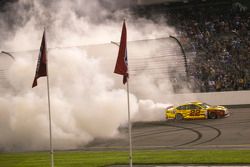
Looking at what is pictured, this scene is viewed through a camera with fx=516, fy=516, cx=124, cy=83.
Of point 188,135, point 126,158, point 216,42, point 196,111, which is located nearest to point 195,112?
point 196,111

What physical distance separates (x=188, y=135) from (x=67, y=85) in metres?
7.11

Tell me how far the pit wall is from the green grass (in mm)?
12906

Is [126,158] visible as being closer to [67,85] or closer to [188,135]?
→ [188,135]

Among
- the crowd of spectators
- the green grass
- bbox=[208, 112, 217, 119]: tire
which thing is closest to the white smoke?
bbox=[208, 112, 217, 119]: tire

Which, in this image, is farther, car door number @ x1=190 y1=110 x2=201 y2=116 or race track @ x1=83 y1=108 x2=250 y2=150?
car door number @ x1=190 y1=110 x2=201 y2=116

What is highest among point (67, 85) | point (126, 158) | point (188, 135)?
point (67, 85)

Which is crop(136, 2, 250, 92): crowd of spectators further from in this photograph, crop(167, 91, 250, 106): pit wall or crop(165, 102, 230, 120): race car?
crop(165, 102, 230, 120): race car

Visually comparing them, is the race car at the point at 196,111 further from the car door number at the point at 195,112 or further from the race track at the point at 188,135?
the race track at the point at 188,135

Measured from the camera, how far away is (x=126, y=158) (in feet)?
61.2

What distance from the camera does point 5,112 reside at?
26.2 m

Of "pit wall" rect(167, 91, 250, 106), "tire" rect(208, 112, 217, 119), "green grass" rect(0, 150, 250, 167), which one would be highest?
"pit wall" rect(167, 91, 250, 106)

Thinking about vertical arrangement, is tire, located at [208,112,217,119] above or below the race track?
above

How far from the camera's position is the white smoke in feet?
82.7

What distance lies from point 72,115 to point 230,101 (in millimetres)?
12434
